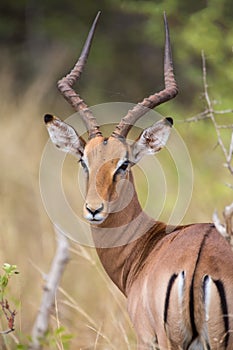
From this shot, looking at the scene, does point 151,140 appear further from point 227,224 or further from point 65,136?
point 227,224

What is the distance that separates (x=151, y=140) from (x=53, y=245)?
3799 millimetres

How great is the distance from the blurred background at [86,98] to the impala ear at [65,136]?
0.54 metres

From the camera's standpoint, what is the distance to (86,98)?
16312 mm

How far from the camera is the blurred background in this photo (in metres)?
7.12

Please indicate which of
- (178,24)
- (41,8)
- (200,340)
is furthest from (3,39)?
(200,340)

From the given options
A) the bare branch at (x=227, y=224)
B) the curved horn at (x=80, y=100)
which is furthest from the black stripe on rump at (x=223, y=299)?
the curved horn at (x=80, y=100)

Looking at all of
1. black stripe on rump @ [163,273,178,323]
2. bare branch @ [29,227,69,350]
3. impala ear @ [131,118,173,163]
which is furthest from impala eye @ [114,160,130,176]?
black stripe on rump @ [163,273,178,323]

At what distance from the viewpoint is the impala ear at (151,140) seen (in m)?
5.48

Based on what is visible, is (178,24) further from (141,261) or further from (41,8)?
(41,8)

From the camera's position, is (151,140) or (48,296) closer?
(48,296)

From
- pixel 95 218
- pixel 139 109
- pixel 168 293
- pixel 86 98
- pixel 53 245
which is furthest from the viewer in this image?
pixel 86 98

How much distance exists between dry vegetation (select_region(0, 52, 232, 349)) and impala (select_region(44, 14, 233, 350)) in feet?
1.80

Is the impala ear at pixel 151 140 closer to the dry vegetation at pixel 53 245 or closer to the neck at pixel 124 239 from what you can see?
the neck at pixel 124 239

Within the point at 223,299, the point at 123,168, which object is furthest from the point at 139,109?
the point at 223,299
